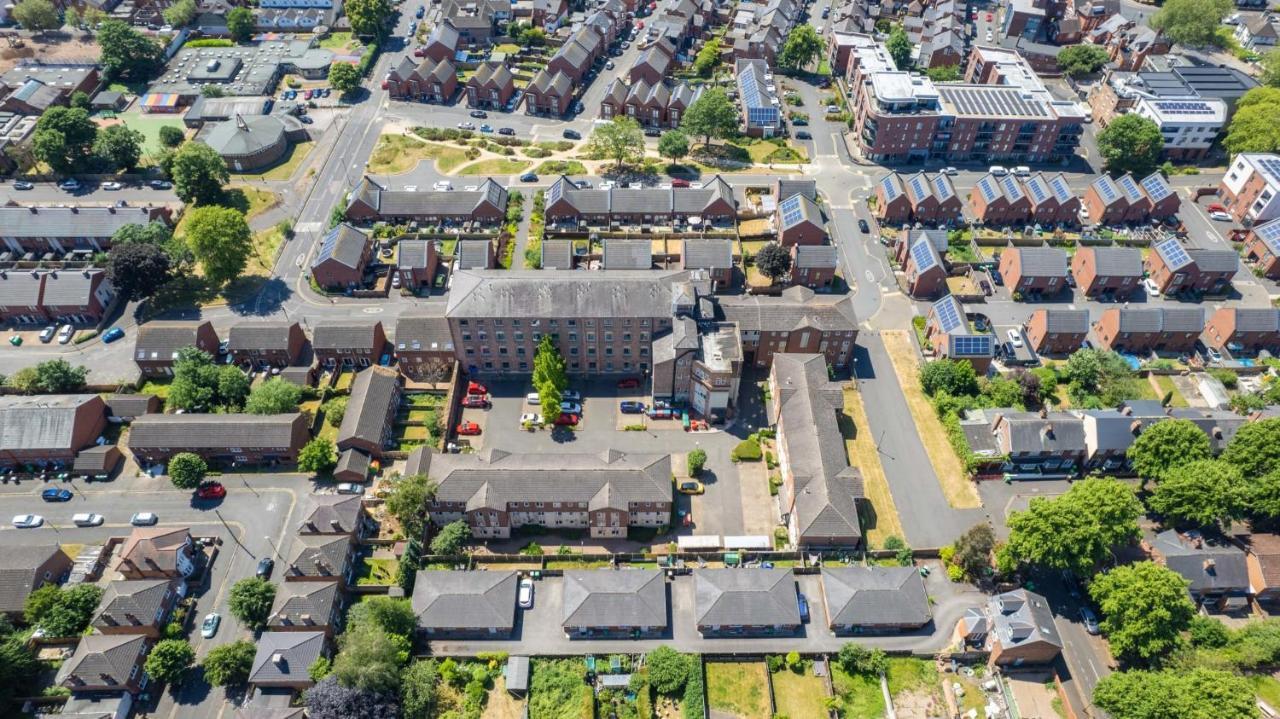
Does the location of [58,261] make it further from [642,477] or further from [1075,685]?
[1075,685]

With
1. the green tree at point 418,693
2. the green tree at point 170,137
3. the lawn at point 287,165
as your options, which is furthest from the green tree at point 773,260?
the green tree at point 170,137

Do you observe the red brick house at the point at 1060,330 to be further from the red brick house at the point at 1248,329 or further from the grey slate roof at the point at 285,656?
the grey slate roof at the point at 285,656

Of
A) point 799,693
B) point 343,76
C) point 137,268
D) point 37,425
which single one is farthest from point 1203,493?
point 343,76

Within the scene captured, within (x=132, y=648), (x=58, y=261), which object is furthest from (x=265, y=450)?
(x=58, y=261)

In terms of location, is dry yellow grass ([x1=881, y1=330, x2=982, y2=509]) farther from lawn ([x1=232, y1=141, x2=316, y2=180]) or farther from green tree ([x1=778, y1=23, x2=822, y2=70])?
lawn ([x1=232, y1=141, x2=316, y2=180])

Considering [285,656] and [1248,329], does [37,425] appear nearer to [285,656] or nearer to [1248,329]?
[285,656]
